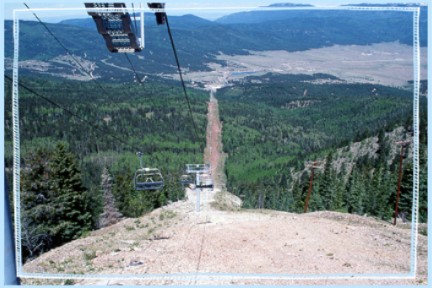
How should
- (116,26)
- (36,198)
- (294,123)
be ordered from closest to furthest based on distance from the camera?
(116,26)
(36,198)
(294,123)

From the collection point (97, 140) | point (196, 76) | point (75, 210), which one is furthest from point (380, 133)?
point (75, 210)

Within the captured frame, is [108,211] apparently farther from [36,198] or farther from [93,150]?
[93,150]

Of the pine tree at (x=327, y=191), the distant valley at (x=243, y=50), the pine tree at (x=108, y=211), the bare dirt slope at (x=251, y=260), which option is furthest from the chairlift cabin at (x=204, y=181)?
the pine tree at (x=327, y=191)

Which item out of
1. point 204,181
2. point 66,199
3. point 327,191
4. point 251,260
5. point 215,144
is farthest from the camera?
point 215,144

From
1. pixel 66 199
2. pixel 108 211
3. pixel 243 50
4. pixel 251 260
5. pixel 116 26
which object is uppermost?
→ pixel 243 50

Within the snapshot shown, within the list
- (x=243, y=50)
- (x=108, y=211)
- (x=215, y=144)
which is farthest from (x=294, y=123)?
(x=108, y=211)

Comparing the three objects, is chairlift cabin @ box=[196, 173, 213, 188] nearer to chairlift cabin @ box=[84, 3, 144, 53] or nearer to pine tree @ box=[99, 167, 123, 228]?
chairlift cabin @ box=[84, 3, 144, 53]

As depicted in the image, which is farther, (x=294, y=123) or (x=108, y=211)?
(x=294, y=123)

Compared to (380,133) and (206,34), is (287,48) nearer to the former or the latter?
(206,34)
